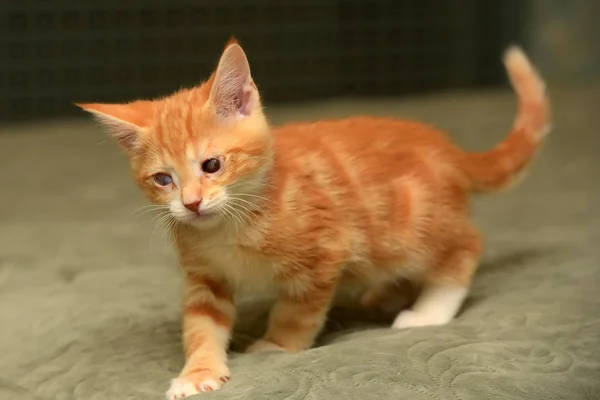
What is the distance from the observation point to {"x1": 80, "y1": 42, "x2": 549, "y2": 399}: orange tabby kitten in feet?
3.56

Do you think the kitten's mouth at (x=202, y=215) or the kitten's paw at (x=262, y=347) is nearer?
the kitten's mouth at (x=202, y=215)

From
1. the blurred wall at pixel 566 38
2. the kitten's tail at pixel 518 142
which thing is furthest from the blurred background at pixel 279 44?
the kitten's tail at pixel 518 142

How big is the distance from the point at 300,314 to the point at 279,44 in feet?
8.45

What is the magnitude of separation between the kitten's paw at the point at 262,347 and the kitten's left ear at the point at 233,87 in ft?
1.13

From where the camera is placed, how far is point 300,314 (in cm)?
118

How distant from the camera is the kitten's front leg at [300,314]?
1.17m

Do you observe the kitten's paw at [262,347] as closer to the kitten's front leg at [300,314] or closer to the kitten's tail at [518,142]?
the kitten's front leg at [300,314]

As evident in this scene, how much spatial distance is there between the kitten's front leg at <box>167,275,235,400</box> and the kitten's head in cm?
14

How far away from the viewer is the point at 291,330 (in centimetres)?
118

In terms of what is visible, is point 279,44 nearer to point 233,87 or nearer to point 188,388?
point 233,87

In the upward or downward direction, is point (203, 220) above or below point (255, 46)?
below

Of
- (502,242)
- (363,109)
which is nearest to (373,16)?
(363,109)

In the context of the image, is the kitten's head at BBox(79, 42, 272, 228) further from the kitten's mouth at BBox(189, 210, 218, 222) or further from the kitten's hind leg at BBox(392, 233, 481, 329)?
the kitten's hind leg at BBox(392, 233, 481, 329)

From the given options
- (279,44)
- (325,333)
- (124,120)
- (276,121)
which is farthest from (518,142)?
(279,44)
